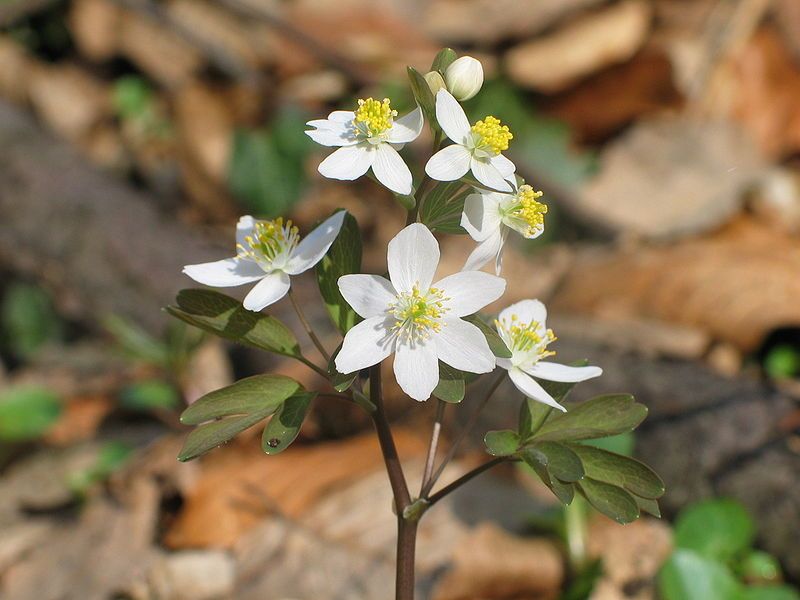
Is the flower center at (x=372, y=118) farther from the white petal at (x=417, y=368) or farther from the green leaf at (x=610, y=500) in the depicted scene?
the green leaf at (x=610, y=500)

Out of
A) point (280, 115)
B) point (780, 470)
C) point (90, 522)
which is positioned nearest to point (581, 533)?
point (780, 470)

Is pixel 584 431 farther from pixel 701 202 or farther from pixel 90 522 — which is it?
pixel 701 202

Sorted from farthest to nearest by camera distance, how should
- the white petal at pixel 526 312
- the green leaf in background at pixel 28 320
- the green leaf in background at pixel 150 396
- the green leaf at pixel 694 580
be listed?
the green leaf in background at pixel 28 320
the green leaf in background at pixel 150 396
the green leaf at pixel 694 580
the white petal at pixel 526 312

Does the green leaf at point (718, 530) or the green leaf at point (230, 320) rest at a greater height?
the green leaf at point (230, 320)

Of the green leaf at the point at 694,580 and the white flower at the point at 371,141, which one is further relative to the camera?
the green leaf at the point at 694,580

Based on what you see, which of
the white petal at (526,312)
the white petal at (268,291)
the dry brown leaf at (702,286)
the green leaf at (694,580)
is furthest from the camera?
the dry brown leaf at (702,286)

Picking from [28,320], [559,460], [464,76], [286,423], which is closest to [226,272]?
[286,423]

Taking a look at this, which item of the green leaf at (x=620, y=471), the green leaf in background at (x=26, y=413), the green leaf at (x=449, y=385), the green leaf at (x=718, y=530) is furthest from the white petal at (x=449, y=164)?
the green leaf in background at (x=26, y=413)
